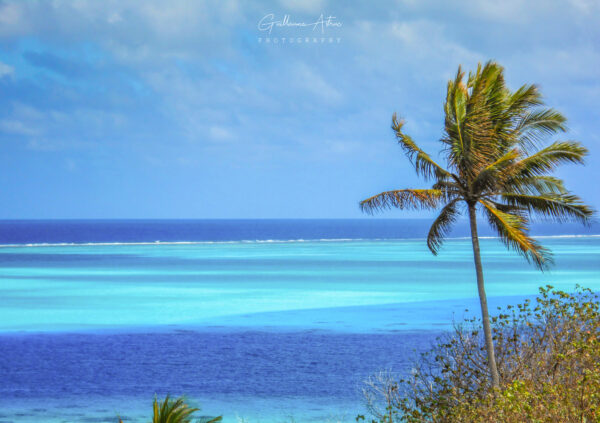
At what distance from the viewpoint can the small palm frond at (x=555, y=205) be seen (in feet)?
59.2

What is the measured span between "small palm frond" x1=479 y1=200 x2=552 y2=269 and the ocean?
30.5 ft

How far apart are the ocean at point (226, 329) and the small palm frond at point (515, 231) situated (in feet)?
30.5

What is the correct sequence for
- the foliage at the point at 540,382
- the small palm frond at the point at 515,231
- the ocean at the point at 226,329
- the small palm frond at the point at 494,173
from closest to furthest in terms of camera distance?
the foliage at the point at 540,382
the small palm frond at the point at 515,231
the small palm frond at the point at 494,173
the ocean at the point at 226,329

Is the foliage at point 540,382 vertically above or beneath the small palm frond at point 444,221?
beneath

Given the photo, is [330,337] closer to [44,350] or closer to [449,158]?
[44,350]

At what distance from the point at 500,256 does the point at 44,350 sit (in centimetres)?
7496

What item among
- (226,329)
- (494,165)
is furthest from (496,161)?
(226,329)

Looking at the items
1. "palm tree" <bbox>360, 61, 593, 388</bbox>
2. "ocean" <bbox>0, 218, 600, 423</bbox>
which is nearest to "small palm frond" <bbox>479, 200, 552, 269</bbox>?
"palm tree" <bbox>360, 61, 593, 388</bbox>

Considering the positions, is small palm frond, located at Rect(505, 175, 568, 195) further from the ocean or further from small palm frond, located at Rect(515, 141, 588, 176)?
the ocean

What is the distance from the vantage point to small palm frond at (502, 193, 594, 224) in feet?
59.2

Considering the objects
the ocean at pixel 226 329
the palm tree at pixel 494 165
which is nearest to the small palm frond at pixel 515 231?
the palm tree at pixel 494 165

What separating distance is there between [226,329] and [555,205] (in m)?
26.3

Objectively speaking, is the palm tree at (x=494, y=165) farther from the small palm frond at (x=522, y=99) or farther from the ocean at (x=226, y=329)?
the ocean at (x=226, y=329)

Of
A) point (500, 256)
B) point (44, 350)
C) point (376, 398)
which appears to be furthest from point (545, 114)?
point (500, 256)
